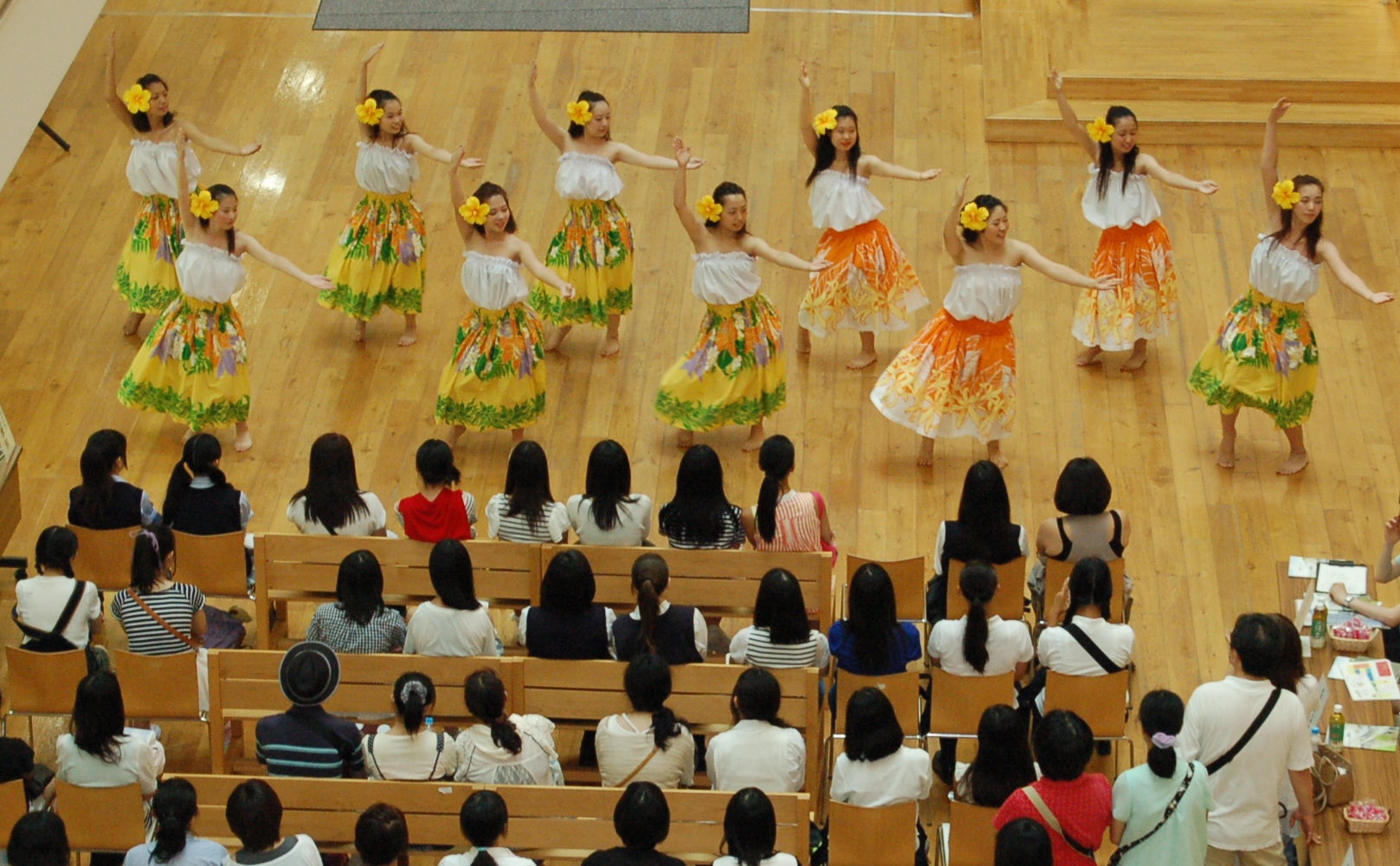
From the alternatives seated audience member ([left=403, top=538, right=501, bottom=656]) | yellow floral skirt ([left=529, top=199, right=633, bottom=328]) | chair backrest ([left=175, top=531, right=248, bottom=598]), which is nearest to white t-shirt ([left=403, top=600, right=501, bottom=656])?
seated audience member ([left=403, top=538, right=501, bottom=656])

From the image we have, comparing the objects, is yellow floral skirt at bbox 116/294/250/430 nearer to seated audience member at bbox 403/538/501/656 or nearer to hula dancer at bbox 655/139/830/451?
hula dancer at bbox 655/139/830/451

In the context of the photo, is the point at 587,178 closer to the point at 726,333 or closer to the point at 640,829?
the point at 726,333

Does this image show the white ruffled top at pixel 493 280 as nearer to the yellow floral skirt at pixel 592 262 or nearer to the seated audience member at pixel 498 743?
the yellow floral skirt at pixel 592 262

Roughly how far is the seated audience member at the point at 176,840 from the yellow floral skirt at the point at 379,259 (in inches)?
166

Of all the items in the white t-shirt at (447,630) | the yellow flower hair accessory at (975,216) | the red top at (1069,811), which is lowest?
the red top at (1069,811)

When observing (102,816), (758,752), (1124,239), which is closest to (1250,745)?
(758,752)

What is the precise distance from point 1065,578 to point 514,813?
2395 mm

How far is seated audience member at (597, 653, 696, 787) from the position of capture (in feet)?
18.4

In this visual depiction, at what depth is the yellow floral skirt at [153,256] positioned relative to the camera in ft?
29.5

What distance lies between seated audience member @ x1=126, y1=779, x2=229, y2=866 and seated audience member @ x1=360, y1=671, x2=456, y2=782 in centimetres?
60

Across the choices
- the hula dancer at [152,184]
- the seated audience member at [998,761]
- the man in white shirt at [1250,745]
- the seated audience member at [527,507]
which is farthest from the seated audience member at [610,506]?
the hula dancer at [152,184]

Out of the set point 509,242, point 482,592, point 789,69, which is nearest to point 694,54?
point 789,69

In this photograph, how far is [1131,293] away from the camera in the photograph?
8.78 metres

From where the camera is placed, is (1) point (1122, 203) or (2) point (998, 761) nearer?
(2) point (998, 761)
